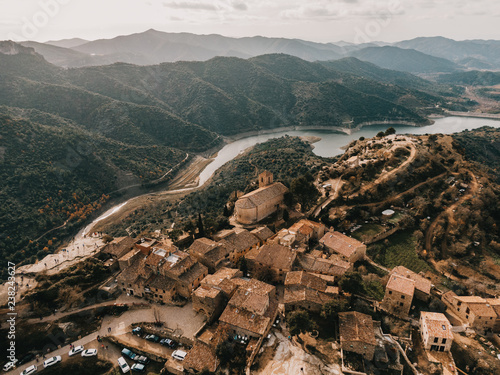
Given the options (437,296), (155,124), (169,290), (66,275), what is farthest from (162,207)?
(155,124)

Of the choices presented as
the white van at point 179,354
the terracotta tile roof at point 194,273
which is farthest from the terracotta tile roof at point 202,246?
the white van at point 179,354

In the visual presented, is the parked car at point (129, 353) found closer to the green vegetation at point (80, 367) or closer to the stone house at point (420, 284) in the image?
the green vegetation at point (80, 367)

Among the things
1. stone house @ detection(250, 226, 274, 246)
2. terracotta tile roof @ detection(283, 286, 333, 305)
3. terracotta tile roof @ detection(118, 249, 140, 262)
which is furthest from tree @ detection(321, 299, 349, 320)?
terracotta tile roof @ detection(118, 249, 140, 262)

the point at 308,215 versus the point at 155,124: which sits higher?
the point at 308,215

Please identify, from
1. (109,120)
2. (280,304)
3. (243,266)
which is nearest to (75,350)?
(243,266)

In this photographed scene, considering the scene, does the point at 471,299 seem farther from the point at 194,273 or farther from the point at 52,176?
the point at 52,176

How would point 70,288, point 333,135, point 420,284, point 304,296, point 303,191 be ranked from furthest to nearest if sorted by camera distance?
point 333,135 < point 303,191 < point 70,288 < point 420,284 < point 304,296

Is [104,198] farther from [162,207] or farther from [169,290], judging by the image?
[169,290]
